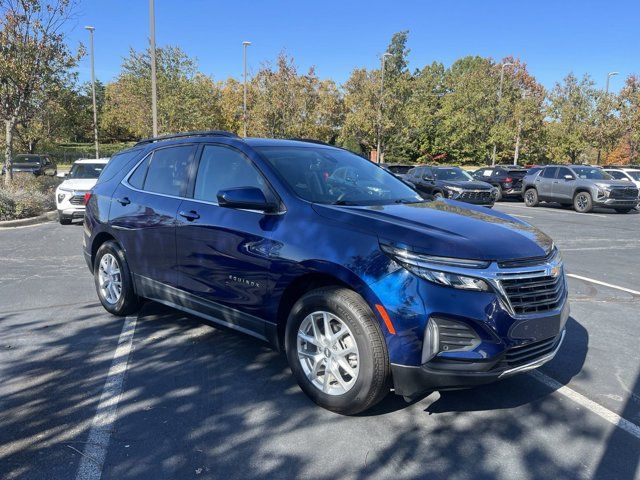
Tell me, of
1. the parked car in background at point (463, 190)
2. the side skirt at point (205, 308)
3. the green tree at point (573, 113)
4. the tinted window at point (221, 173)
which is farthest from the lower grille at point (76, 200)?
the green tree at point (573, 113)

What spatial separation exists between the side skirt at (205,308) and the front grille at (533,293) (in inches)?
63.5

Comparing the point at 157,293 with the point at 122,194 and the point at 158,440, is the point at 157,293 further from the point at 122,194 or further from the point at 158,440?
the point at 158,440

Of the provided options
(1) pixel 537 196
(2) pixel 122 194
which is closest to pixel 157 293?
(2) pixel 122 194

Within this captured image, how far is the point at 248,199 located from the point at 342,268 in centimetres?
90

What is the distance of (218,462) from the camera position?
2.74 meters

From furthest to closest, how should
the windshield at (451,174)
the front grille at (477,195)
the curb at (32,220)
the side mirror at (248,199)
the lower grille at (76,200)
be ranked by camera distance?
1. the windshield at (451,174)
2. the front grille at (477,195)
3. the lower grille at (76,200)
4. the curb at (32,220)
5. the side mirror at (248,199)

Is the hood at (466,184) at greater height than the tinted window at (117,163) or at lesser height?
lesser

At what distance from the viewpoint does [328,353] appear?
3.23 m

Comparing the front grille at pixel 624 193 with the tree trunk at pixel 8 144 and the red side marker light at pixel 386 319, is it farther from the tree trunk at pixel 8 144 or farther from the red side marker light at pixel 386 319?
the tree trunk at pixel 8 144

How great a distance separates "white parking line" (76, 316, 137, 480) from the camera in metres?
2.68

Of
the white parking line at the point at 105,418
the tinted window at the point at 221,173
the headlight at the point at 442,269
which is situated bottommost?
the white parking line at the point at 105,418

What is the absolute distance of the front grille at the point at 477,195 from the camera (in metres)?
16.6

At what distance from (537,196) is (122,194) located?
60.6ft

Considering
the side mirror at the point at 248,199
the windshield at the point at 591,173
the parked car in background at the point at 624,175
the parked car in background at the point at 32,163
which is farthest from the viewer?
the parked car in background at the point at 32,163
